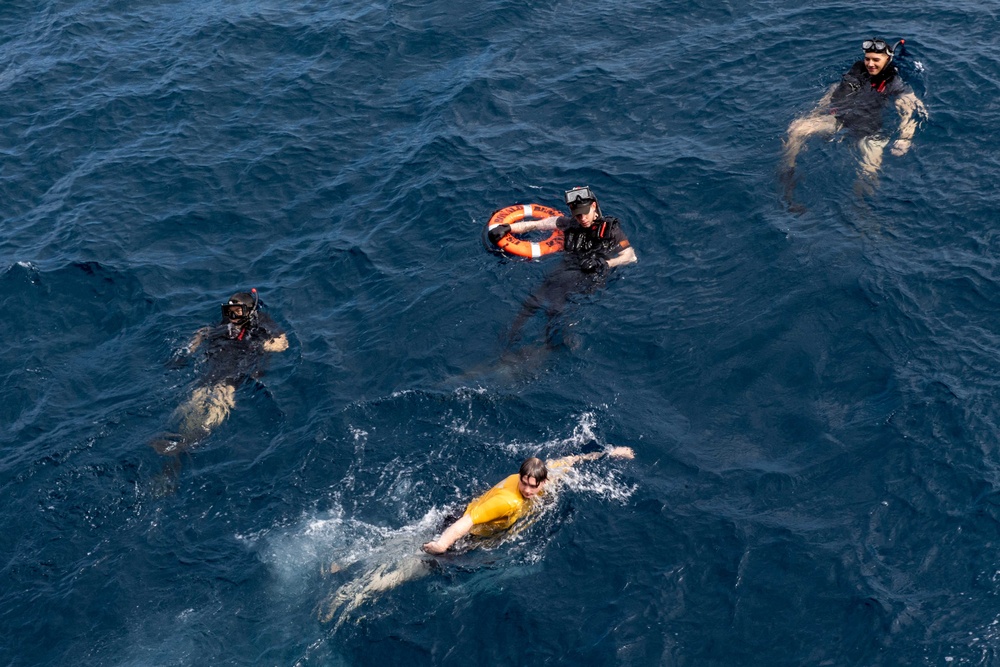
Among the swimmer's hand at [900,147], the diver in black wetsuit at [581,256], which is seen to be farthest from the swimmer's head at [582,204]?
the swimmer's hand at [900,147]

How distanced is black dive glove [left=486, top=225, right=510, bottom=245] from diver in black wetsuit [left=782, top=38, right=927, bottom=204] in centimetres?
574

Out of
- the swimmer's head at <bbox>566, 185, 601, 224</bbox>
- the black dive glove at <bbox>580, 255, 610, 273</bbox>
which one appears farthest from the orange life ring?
the swimmer's head at <bbox>566, 185, 601, 224</bbox>

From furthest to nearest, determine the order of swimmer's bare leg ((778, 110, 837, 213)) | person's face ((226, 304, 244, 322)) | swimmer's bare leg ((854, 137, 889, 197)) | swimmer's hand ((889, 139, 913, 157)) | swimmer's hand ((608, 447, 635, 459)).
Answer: swimmer's bare leg ((778, 110, 837, 213)) < swimmer's hand ((889, 139, 913, 157)) < swimmer's bare leg ((854, 137, 889, 197)) < person's face ((226, 304, 244, 322)) < swimmer's hand ((608, 447, 635, 459))

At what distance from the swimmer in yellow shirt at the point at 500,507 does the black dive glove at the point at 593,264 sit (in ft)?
16.6

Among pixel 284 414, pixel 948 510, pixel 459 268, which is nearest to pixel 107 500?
pixel 284 414

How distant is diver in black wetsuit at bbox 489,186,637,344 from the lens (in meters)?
16.4

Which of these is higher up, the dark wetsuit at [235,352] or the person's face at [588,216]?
the person's face at [588,216]

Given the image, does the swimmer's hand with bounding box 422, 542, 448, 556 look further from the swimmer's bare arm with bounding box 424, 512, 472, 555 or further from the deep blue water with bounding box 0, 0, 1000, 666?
the deep blue water with bounding box 0, 0, 1000, 666

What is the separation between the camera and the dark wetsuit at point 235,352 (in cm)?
1577

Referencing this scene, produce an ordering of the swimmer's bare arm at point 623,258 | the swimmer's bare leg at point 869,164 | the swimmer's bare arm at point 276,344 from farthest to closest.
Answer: the swimmer's bare leg at point 869,164
the swimmer's bare arm at point 623,258
the swimmer's bare arm at point 276,344

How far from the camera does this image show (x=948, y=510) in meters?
12.2

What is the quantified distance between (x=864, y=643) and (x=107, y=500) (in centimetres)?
1104

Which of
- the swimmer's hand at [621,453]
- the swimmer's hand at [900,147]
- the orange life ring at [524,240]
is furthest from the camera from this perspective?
the swimmer's hand at [900,147]

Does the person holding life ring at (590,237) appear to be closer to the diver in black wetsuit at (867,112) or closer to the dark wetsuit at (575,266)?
the dark wetsuit at (575,266)
